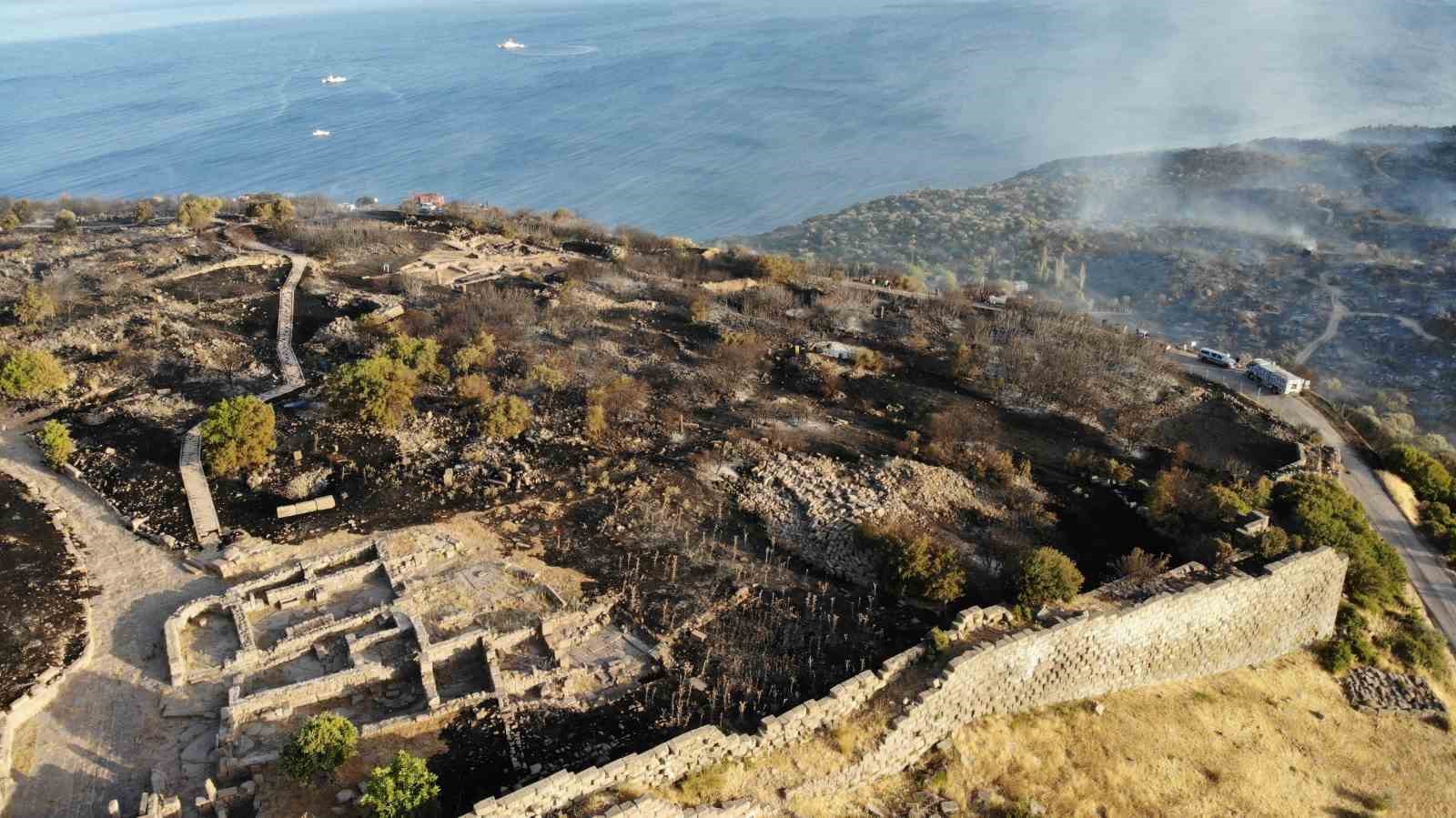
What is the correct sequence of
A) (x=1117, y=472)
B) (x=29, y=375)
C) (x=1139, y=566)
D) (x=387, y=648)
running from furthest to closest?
(x=29, y=375) < (x=1117, y=472) < (x=1139, y=566) < (x=387, y=648)

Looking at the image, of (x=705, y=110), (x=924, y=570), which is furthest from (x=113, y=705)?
(x=705, y=110)

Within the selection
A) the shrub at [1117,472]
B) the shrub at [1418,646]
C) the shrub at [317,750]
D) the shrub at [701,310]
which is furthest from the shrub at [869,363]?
the shrub at [317,750]

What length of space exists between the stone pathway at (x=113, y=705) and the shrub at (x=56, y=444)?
351 cm

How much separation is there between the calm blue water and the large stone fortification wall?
74927 millimetres

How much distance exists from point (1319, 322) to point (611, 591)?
51089 millimetres

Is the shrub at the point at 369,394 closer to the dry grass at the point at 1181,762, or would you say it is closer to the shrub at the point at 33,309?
the shrub at the point at 33,309

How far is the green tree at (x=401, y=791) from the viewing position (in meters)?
15.1

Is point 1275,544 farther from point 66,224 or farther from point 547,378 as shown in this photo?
point 66,224

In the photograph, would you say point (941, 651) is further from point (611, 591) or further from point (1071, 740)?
point (611, 591)

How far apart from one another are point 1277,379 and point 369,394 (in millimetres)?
34843

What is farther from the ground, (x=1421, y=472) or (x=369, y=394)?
(x=369, y=394)

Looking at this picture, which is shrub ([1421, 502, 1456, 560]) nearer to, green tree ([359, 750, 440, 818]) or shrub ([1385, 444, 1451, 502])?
shrub ([1385, 444, 1451, 502])

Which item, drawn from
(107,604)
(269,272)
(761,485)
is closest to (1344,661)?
(761,485)

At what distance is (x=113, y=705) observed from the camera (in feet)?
60.8
